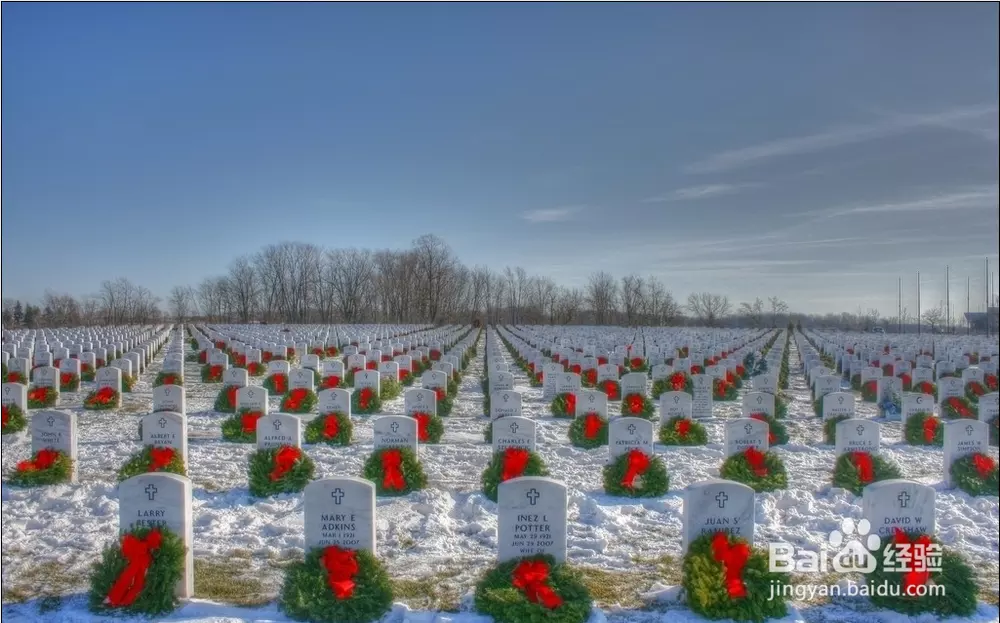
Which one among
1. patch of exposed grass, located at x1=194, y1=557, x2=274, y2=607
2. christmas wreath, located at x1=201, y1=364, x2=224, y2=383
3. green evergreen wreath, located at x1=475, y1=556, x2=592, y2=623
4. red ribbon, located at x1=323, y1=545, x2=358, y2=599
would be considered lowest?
patch of exposed grass, located at x1=194, y1=557, x2=274, y2=607

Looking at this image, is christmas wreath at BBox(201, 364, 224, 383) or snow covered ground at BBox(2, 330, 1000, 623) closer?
snow covered ground at BBox(2, 330, 1000, 623)

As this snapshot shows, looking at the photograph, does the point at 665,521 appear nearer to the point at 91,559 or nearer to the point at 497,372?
the point at 91,559

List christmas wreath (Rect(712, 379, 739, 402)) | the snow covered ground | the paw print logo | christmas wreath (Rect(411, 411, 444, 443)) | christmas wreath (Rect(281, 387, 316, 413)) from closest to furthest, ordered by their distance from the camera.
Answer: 1. the snow covered ground
2. the paw print logo
3. christmas wreath (Rect(411, 411, 444, 443))
4. christmas wreath (Rect(281, 387, 316, 413))
5. christmas wreath (Rect(712, 379, 739, 402))

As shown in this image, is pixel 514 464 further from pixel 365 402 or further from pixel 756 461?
pixel 365 402

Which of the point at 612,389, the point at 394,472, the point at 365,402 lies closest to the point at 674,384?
the point at 612,389

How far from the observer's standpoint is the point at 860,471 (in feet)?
26.2

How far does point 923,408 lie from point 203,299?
3280 inches

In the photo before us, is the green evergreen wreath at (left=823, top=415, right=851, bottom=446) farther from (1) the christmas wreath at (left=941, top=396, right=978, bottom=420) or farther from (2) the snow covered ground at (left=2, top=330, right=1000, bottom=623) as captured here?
(1) the christmas wreath at (left=941, top=396, right=978, bottom=420)

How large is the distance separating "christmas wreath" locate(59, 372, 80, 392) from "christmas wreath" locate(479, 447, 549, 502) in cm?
1264

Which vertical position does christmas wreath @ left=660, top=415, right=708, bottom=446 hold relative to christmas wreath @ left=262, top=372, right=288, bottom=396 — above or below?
below

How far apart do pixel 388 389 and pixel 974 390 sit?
1336 cm

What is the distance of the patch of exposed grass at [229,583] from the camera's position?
17.3 ft

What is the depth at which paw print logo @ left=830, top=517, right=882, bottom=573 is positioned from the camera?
535 centimetres

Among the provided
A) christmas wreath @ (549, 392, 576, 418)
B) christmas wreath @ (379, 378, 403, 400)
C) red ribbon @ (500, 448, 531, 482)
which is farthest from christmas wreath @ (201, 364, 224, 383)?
red ribbon @ (500, 448, 531, 482)
